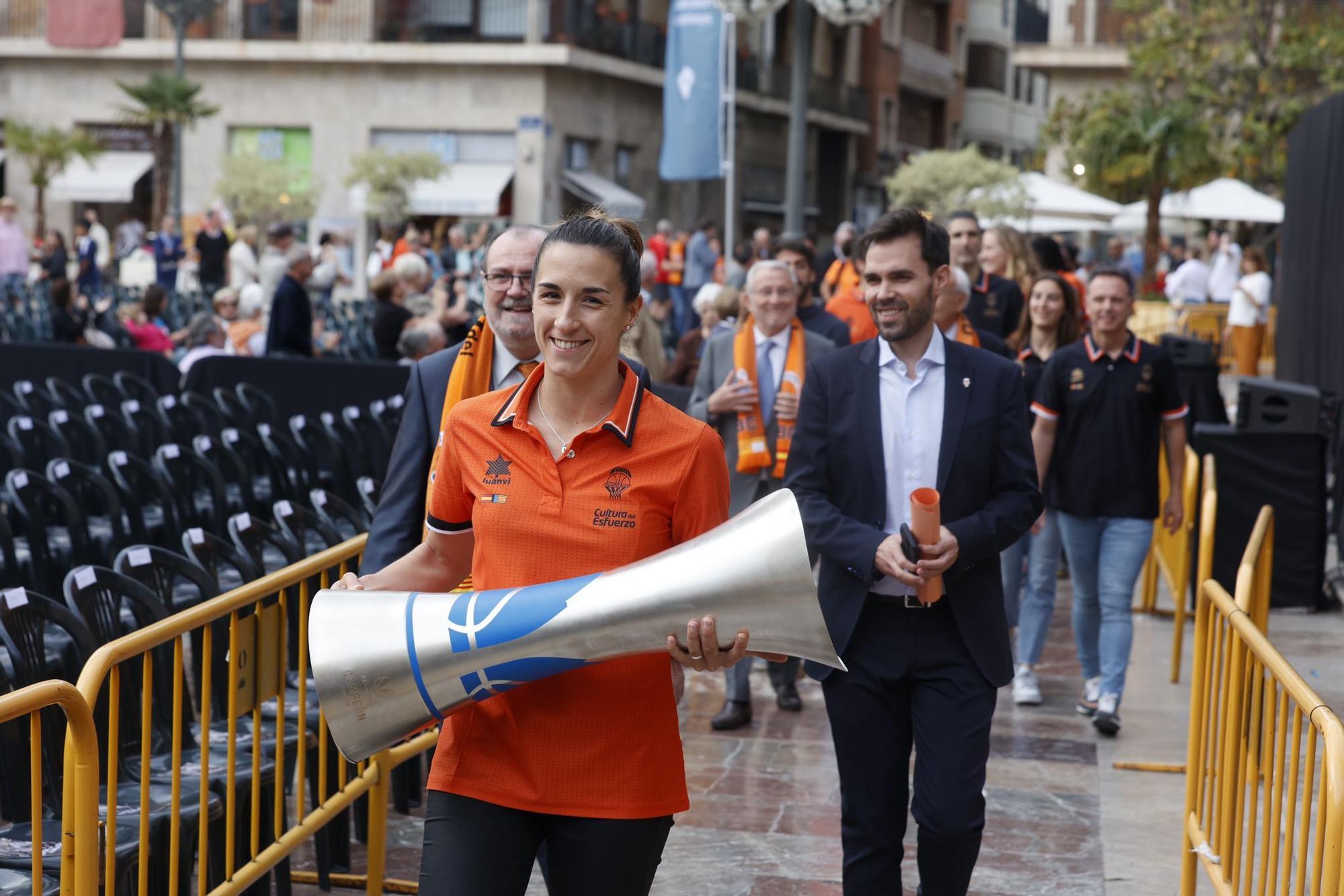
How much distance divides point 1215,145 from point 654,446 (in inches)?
1241

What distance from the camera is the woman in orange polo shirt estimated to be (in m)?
3.09

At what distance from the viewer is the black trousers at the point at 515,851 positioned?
3.09 meters

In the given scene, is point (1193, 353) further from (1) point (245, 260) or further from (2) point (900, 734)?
(1) point (245, 260)

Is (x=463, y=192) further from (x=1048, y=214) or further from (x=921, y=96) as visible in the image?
(x=921, y=96)

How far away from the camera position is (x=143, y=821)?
3.87 meters

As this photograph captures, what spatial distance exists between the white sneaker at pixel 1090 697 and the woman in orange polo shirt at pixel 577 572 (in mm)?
4790

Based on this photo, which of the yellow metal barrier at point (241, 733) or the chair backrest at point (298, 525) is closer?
the yellow metal barrier at point (241, 733)

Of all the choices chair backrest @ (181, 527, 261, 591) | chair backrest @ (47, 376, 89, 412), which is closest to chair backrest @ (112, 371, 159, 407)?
chair backrest @ (47, 376, 89, 412)

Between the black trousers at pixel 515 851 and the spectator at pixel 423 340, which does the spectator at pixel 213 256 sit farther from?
the black trousers at pixel 515 851

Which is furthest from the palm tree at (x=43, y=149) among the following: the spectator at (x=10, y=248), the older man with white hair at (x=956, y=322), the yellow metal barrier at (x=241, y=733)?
the yellow metal barrier at (x=241, y=733)

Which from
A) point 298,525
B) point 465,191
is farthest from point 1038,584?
point 465,191

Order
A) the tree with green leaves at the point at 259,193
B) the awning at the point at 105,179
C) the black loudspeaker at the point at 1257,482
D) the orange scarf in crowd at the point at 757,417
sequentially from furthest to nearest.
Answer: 1. the awning at the point at 105,179
2. the tree with green leaves at the point at 259,193
3. the black loudspeaker at the point at 1257,482
4. the orange scarf in crowd at the point at 757,417

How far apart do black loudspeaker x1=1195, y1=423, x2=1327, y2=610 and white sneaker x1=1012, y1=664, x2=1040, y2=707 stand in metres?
1.98

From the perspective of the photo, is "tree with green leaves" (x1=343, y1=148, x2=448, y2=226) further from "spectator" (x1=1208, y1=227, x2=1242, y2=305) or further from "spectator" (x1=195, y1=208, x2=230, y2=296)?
"spectator" (x1=1208, y1=227, x2=1242, y2=305)
